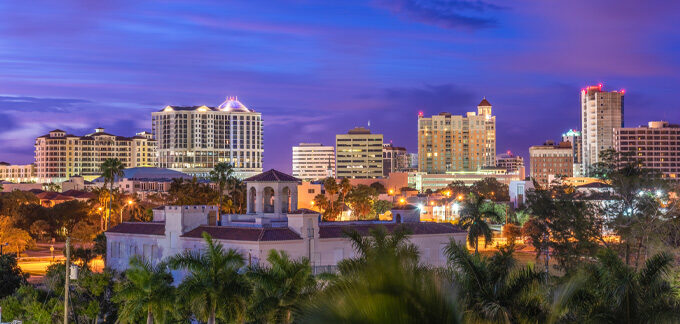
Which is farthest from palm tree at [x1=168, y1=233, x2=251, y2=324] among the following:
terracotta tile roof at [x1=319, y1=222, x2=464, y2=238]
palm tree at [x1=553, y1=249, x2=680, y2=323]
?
terracotta tile roof at [x1=319, y1=222, x2=464, y2=238]

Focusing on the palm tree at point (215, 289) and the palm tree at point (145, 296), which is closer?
the palm tree at point (215, 289)

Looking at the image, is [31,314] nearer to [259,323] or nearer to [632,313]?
[259,323]

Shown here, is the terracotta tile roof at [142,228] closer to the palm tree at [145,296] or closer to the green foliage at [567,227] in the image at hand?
the palm tree at [145,296]

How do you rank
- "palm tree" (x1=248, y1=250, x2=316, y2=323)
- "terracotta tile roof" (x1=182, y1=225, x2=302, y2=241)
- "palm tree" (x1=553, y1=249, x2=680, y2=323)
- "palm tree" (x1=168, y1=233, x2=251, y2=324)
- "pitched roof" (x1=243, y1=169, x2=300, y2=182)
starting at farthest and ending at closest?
1. "pitched roof" (x1=243, y1=169, x2=300, y2=182)
2. "terracotta tile roof" (x1=182, y1=225, x2=302, y2=241)
3. "palm tree" (x1=168, y1=233, x2=251, y2=324)
4. "palm tree" (x1=248, y1=250, x2=316, y2=323)
5. "palm tree" (x1=553, y1=249, x2=680, y2=323)

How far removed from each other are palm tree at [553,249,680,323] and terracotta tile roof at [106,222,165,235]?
1448 inches

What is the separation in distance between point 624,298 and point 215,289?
1598 cm

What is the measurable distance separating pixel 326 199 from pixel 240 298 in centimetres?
9494

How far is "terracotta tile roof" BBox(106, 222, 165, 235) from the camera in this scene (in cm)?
5191

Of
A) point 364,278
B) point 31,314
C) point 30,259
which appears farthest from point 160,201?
point 364,278

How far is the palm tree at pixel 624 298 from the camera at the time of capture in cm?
1692

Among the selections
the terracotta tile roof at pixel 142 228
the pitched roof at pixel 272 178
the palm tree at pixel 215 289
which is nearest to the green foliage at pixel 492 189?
the pitched roof at pixel 272 178

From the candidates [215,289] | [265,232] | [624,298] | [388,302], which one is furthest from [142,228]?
[388,302]

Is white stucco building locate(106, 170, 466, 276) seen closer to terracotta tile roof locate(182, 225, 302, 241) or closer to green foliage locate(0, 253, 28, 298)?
terracotta tile roof locate(182, 225, 302, 241)

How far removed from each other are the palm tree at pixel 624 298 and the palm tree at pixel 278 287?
33.6ft
